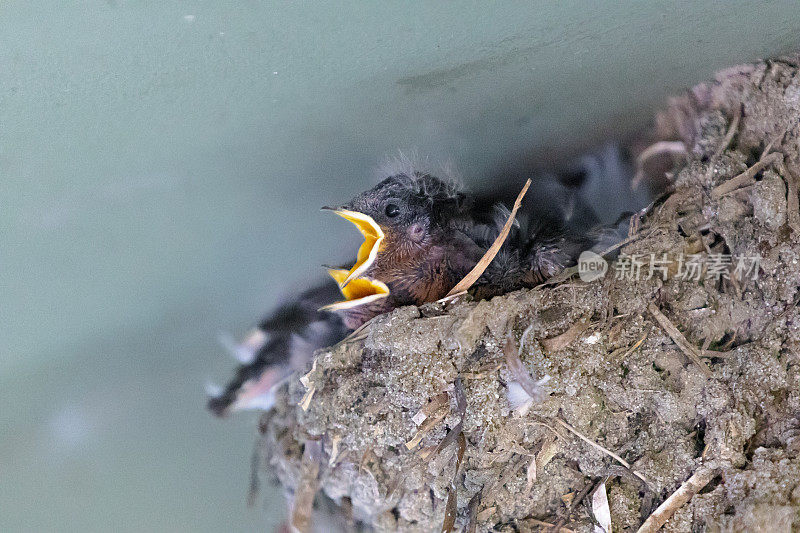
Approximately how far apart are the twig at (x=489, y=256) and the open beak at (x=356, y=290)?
15 cm

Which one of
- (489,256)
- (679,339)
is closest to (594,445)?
(679,339)

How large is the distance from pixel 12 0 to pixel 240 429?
92 cm

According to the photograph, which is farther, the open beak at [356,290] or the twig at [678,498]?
the open beak at [356,290]

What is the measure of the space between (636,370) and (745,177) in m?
0.43

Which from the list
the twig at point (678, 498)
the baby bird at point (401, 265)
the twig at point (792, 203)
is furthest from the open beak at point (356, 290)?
the twig at point (792, 203)

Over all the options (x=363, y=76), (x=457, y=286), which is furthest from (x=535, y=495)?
(x=363, y=76)

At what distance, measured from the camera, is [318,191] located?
109 centimetres

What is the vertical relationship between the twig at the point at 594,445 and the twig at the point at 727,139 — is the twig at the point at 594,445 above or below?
below

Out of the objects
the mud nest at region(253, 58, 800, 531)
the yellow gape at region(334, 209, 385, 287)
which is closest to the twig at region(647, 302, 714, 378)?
the mud nest at region(253, 58, 800, 531)

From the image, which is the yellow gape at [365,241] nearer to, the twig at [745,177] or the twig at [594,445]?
the twig at [594,445]

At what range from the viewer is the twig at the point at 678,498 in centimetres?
99

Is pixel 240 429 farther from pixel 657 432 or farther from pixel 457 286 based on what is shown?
pixel 657 432

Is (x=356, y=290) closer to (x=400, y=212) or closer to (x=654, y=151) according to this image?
(x=400, y=212)

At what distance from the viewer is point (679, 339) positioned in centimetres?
102
